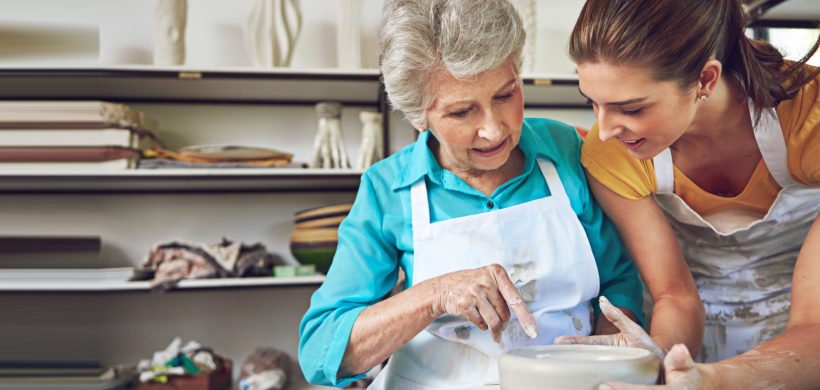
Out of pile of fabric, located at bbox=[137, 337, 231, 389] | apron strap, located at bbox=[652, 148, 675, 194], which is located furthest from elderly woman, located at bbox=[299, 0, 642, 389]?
pile of fabric, located at bbox=[137, 337, 231, 389]

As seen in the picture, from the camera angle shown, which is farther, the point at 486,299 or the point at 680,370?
the point at 486,299

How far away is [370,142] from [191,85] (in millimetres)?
747

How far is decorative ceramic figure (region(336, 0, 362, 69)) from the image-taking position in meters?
2.76

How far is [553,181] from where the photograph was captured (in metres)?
1.32

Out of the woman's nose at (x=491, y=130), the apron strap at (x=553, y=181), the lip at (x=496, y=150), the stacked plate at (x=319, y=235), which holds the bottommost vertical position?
the stacked plate at (x=319, y=235)

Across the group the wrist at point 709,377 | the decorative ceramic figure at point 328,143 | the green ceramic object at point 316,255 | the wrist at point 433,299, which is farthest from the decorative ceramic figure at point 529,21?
the wrist at point 709,377

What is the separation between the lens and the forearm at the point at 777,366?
0.92 m

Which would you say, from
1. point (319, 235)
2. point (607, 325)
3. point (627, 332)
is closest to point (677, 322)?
point (607, 325)

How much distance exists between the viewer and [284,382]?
2.74m

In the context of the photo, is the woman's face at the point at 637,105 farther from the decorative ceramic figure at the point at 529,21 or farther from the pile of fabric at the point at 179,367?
the pile of fabric at the point at 179,367

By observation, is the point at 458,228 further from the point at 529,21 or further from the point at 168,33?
the point at 168,33

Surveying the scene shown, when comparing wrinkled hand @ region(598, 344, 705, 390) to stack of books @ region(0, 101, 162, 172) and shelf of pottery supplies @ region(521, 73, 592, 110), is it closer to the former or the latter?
shelf of pottery supplies @ region(521, 73, 592, 110)

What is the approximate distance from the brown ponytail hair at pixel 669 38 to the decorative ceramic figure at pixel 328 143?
165 centimetres

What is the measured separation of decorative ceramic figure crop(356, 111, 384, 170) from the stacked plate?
0.19 meters
